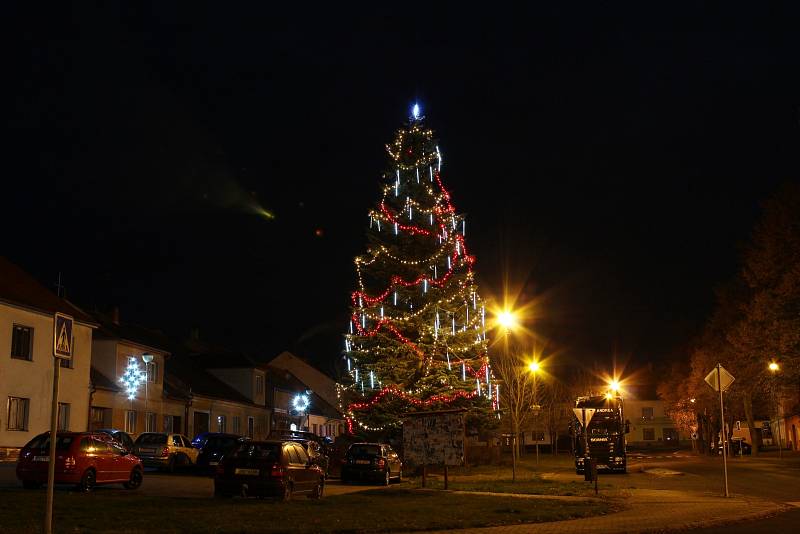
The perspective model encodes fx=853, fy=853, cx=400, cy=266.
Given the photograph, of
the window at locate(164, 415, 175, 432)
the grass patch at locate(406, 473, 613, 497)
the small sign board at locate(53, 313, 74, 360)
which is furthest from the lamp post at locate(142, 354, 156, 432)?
the small sign board at locate(53, 313, 74, 360)

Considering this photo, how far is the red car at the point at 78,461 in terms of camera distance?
19.9 metres

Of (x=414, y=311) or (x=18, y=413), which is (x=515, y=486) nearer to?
(x=414, y=311)

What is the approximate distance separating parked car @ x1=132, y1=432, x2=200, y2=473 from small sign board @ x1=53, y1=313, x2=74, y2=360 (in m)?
20.0

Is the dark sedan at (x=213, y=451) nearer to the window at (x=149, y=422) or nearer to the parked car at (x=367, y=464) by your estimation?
the parked car at (x=367, y=464)

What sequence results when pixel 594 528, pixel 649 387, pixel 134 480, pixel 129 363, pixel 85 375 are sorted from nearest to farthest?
pixel 594 528
pixel 134 480
pixel 85 375
pixel 129 363
pixel 649 387

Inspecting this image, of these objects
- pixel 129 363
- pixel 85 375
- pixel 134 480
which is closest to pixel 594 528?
pixel 134 480

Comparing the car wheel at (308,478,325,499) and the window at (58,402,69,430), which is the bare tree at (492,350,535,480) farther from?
the car wheel at (308,478,325,499)

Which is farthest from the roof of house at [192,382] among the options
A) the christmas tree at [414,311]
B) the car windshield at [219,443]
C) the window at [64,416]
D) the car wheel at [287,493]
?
the car wheel at [287,493]

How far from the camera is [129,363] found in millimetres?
43875

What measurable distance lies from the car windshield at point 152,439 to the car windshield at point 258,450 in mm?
12173

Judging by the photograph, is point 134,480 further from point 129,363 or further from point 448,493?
point 129,363

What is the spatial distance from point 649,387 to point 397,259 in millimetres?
105261

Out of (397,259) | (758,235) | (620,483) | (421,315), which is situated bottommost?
(620,483)

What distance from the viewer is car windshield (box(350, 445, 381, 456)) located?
2959 centimetres
